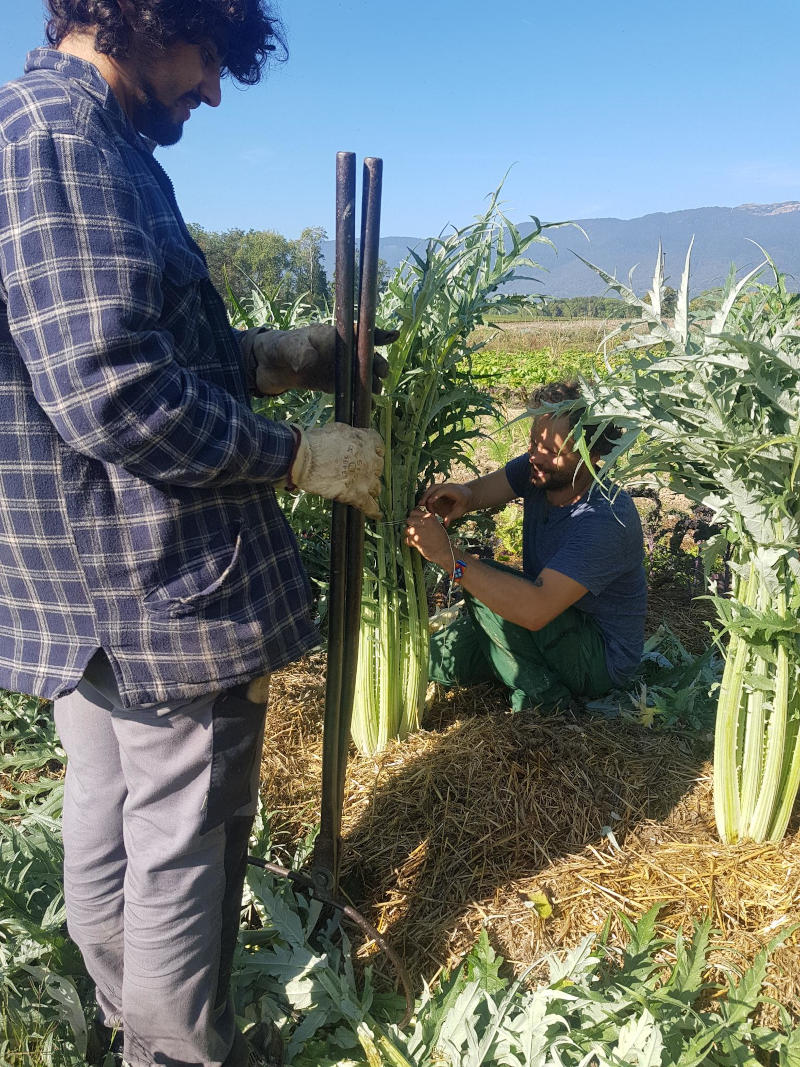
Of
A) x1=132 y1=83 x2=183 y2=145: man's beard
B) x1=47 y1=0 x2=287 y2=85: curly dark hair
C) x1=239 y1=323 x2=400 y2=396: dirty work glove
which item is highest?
x1=47 y1=0 x2=287 y2=85: curly dark hair

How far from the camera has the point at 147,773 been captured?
4.87 ft

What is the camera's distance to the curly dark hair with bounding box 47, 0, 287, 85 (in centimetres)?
133

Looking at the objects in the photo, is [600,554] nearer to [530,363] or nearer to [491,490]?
[491,490]

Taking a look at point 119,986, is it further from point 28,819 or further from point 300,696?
point 300,696

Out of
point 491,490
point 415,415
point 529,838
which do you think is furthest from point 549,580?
point 529,838

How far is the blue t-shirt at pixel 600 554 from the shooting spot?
2701 millimetres

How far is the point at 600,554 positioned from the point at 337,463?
139cm

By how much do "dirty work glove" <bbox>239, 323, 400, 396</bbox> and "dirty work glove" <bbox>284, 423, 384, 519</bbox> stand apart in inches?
11.1

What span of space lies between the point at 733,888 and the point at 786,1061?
0.55 m

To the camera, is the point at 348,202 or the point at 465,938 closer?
the point at 348,202

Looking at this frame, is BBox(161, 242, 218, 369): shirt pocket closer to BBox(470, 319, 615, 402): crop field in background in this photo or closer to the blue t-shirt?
the blue t-shirt

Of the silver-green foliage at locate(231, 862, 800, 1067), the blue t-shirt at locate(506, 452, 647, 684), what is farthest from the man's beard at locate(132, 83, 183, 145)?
the silver-green foliage at locate(231, 862, 800, 1067)

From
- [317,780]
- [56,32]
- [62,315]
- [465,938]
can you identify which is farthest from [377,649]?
[56,32]

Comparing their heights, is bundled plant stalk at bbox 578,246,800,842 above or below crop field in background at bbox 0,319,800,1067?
above
